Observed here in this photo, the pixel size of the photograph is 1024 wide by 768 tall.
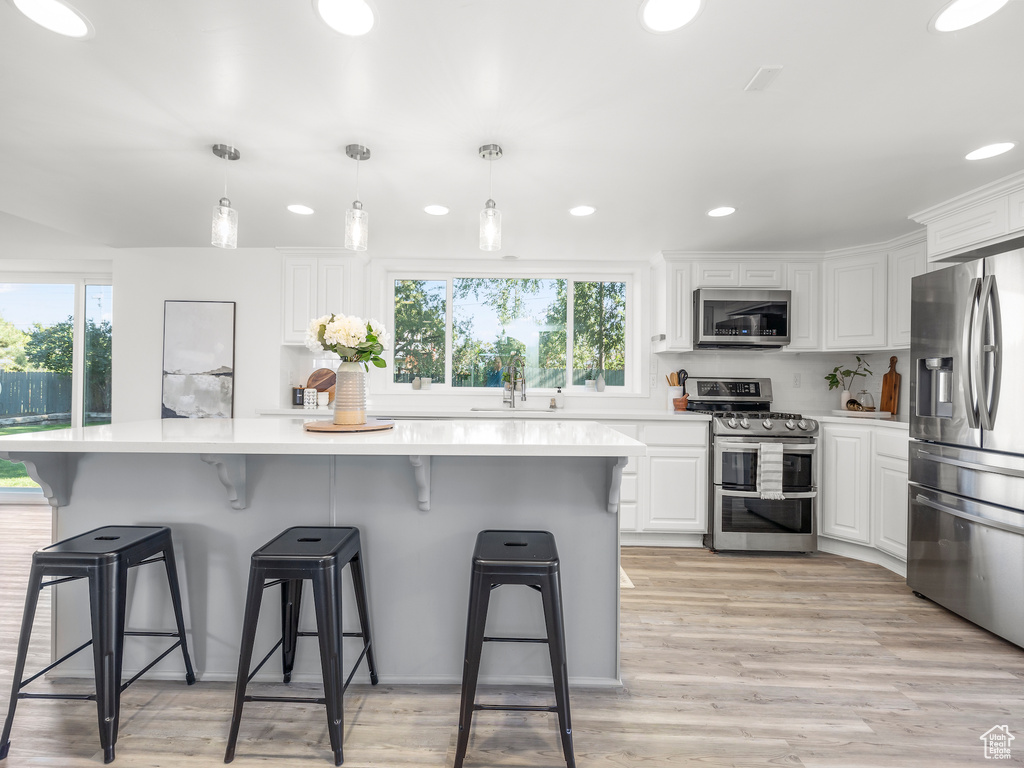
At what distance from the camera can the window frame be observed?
4.42 m

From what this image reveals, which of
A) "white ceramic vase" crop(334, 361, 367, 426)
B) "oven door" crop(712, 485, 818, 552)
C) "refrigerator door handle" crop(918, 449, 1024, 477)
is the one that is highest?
"white ceramic vase" crop(334, 361, 367, 426)

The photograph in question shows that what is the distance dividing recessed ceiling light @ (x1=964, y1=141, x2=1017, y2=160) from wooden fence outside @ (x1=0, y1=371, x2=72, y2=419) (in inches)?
263

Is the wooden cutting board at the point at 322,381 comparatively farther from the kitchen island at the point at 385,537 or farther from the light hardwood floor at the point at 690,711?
the kitchen island at the point at 385,537

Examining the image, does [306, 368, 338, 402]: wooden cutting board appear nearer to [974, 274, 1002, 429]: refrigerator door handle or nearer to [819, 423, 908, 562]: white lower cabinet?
[819, 423, 908, 562]: white lower cabinet

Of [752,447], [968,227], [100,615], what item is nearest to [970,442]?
[968,227]

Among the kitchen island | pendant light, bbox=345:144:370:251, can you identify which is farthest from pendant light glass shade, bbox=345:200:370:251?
the kitchen island

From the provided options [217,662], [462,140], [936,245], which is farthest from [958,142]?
[217,662]

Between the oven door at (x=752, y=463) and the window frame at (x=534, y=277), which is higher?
the window frame at (x=534, y=277)

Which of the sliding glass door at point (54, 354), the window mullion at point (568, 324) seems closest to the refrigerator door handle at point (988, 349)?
the window mullion at point (568, 324)

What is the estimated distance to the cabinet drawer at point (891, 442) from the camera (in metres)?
3.14

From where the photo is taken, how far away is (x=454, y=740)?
1.65 metres

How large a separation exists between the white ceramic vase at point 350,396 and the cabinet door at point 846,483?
10.8ft

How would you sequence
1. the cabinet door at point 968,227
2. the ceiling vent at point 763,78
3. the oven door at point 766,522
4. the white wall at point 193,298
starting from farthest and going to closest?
the white wall at point 193,298, the oven door at point 766,522, the cabinet door at point 968,227, the ceiling vent at point 763,78

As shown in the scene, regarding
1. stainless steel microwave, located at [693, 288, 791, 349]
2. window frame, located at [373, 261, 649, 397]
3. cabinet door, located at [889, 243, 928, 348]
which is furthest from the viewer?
window frame, located at [373, 261, 649, 397]
